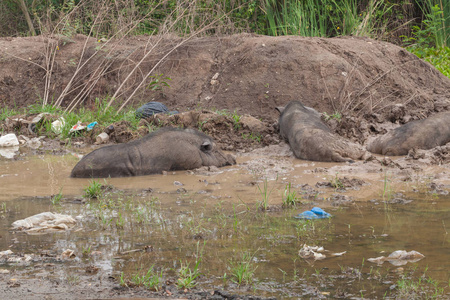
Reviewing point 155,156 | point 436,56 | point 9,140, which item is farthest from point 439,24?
point 9,140

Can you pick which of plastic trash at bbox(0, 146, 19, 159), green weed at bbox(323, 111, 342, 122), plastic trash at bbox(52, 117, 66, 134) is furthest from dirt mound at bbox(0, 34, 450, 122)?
plastic trash at bbox(0, 146, 19, 159)

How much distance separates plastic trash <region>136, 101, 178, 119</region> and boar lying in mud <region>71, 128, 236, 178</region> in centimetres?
226

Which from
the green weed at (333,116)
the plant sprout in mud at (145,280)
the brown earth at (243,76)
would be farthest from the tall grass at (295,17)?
the plant sprout in mud at (145,280)

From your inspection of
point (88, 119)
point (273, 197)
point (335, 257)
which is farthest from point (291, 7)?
point (335, 257)

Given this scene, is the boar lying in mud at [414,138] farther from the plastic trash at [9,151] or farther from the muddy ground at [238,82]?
the plastic trash at [9,151]

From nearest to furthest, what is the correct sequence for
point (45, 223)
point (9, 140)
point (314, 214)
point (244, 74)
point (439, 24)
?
point (45, 223), point (314, 214), point (9, 140), point (244, 74), point (439, 24)

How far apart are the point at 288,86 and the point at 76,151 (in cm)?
420

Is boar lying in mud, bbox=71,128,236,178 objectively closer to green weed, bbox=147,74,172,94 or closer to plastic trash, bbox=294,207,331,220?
plastic trash, bbox=294,207,331,220

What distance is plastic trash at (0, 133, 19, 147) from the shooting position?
8.75 meters

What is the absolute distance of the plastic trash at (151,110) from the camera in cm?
948

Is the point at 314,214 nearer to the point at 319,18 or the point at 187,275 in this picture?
the point at 187,275

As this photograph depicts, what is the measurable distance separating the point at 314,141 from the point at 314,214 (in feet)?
10.0

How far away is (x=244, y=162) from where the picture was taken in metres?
7.27

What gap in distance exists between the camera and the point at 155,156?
6.75 metres
